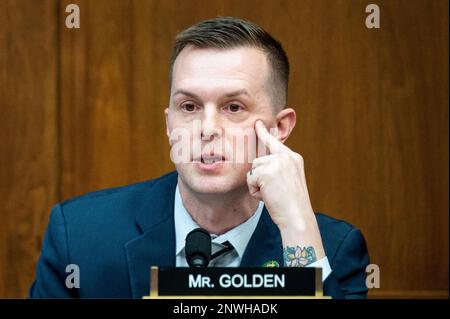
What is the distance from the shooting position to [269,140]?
1945mm

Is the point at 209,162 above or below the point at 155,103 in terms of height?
below

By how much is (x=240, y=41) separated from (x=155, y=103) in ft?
1.93

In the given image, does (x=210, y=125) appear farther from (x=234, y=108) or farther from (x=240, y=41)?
(x=240, y=41)

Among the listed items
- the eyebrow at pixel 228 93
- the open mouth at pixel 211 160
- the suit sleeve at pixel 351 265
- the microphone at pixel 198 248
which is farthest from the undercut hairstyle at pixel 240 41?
the microphone at pixel 198 248

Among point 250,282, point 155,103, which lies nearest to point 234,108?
point 250,282

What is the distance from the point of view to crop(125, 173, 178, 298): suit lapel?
1.93 meters

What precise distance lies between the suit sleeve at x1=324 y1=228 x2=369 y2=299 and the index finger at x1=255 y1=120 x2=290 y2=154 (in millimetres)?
325

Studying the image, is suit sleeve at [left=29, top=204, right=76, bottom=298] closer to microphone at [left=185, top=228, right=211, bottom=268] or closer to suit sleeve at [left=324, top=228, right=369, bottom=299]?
microphone at [left=185, top=228, right=211, bottom=268]

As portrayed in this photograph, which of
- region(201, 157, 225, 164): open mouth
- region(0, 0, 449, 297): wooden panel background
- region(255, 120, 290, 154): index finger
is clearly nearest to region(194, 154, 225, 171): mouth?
region(201, 157, 225, 164): open mouth

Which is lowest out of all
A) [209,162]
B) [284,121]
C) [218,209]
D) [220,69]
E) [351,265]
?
[351,265]

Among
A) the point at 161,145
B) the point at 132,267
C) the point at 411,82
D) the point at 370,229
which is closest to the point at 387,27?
the point at 411,82

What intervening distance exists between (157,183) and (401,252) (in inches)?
33.7

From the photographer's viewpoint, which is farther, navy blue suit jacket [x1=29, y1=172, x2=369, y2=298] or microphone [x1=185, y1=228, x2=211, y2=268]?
navy blue suit jacket [x1=29, y1=172, x2=369, y2=298]

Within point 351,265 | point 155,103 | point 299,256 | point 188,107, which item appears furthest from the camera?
point 155,103
